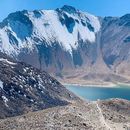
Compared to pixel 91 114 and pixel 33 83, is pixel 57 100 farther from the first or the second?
pixel 91 114

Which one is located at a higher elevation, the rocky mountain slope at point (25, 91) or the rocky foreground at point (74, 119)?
the rocky mountain slope at point (25, 91)

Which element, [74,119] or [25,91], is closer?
[74,119]

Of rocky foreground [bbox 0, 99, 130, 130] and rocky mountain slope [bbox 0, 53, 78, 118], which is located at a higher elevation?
rocky mountain slope [bbox 0, 53, 78, 118]

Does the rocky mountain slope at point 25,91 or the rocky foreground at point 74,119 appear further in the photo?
the rocky mountain slope at point 25,91

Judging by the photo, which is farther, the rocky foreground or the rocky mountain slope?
the rocky mountain slope

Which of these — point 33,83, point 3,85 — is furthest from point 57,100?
point 3,85
